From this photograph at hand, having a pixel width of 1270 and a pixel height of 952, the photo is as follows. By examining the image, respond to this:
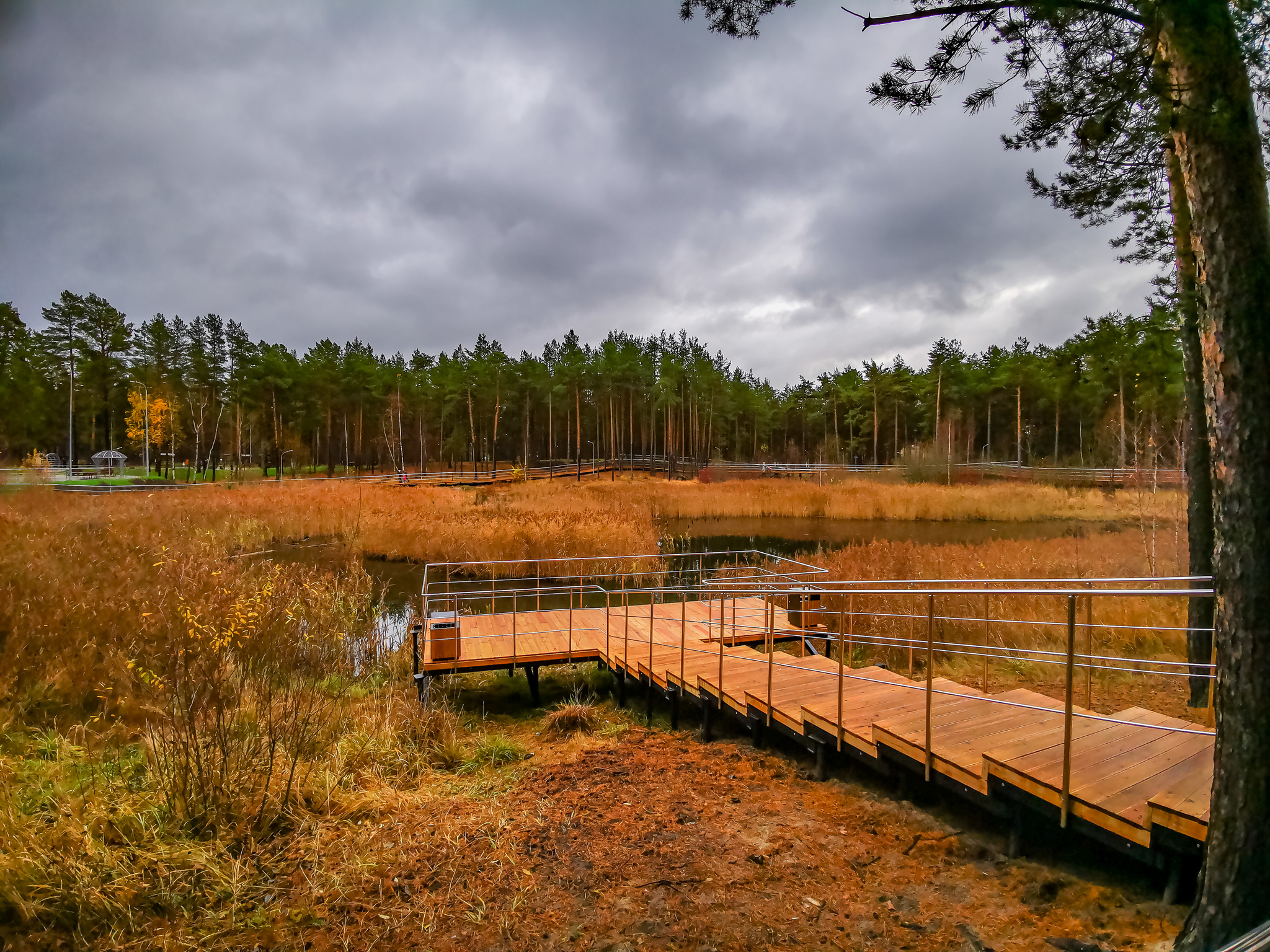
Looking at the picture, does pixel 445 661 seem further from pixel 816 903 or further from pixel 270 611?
pixel 816 903

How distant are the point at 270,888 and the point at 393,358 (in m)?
88.2

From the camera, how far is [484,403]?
62.1m

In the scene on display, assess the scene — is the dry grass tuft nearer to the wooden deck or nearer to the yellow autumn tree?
the wooden deck

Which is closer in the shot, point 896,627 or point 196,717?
point 196,717

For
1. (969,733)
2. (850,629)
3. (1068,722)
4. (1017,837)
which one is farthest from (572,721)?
(1068,722)

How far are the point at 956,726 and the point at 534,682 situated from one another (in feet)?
20.4

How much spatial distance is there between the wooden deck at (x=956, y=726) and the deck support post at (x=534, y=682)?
0.19 m

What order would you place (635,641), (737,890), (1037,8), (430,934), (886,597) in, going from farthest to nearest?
(886,597) → (635,641) → (737,890) → (430,934) → (1037,8)

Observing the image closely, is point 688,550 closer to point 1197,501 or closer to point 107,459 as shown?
point 1197,501

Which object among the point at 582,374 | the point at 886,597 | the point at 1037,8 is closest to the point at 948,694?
the point at 1037,8

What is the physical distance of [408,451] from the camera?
70375 mm

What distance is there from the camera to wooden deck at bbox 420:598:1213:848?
11.5ft

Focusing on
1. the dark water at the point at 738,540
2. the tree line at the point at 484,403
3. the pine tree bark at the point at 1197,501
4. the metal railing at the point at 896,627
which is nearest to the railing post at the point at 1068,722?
the metal railing at the point at 896,627

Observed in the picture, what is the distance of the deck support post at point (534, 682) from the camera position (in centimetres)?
935
